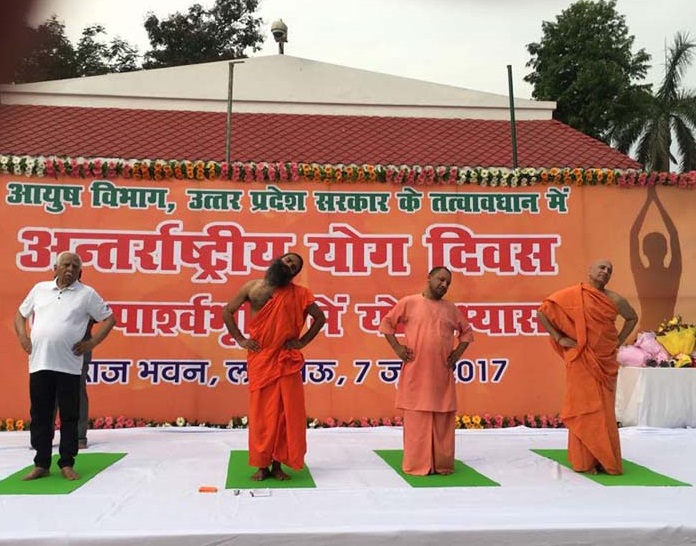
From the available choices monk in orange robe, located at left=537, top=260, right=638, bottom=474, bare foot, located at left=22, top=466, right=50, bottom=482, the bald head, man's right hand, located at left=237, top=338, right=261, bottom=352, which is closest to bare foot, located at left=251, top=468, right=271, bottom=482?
man's right hand, located at left=237, top=338, right=261, bottom=352

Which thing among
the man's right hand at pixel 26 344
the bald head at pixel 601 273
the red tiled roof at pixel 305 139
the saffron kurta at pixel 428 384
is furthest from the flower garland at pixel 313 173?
the red tiled roof at pixel 305 139

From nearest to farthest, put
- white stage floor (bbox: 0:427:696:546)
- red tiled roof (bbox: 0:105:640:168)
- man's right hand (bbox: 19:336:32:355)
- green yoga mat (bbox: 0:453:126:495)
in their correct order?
white stage floor (bbox: 0:427:696:546)
green yoga mat (bbox: 0:453:126:495)
man's right hand (bbox: 19:336:32:355)
red tiled roof (bbox: 0:105:640:168)

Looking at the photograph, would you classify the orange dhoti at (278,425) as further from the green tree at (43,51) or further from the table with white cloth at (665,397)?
the green tree at (43,51)

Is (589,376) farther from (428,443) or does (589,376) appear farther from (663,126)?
(663,126)

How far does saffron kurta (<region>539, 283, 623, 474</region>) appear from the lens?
14.2 ft

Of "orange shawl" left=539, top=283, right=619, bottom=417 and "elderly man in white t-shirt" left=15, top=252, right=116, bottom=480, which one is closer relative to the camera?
"elderly man in white t-shirt" left=15, top=252, right=116, bottom=480

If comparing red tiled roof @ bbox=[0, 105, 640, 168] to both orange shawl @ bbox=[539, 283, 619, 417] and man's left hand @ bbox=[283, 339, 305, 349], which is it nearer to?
orange shawl @ bbox=[539, 283, 619, 417]

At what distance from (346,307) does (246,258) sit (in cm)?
101

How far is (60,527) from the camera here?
9.62ft

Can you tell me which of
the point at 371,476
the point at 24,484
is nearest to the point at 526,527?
the point at 371,476

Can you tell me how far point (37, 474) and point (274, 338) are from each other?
1544 mm

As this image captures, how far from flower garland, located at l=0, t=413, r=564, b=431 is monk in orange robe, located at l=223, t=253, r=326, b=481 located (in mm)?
2011

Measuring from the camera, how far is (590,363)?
4.42m

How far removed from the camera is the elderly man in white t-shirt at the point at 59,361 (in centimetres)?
400
